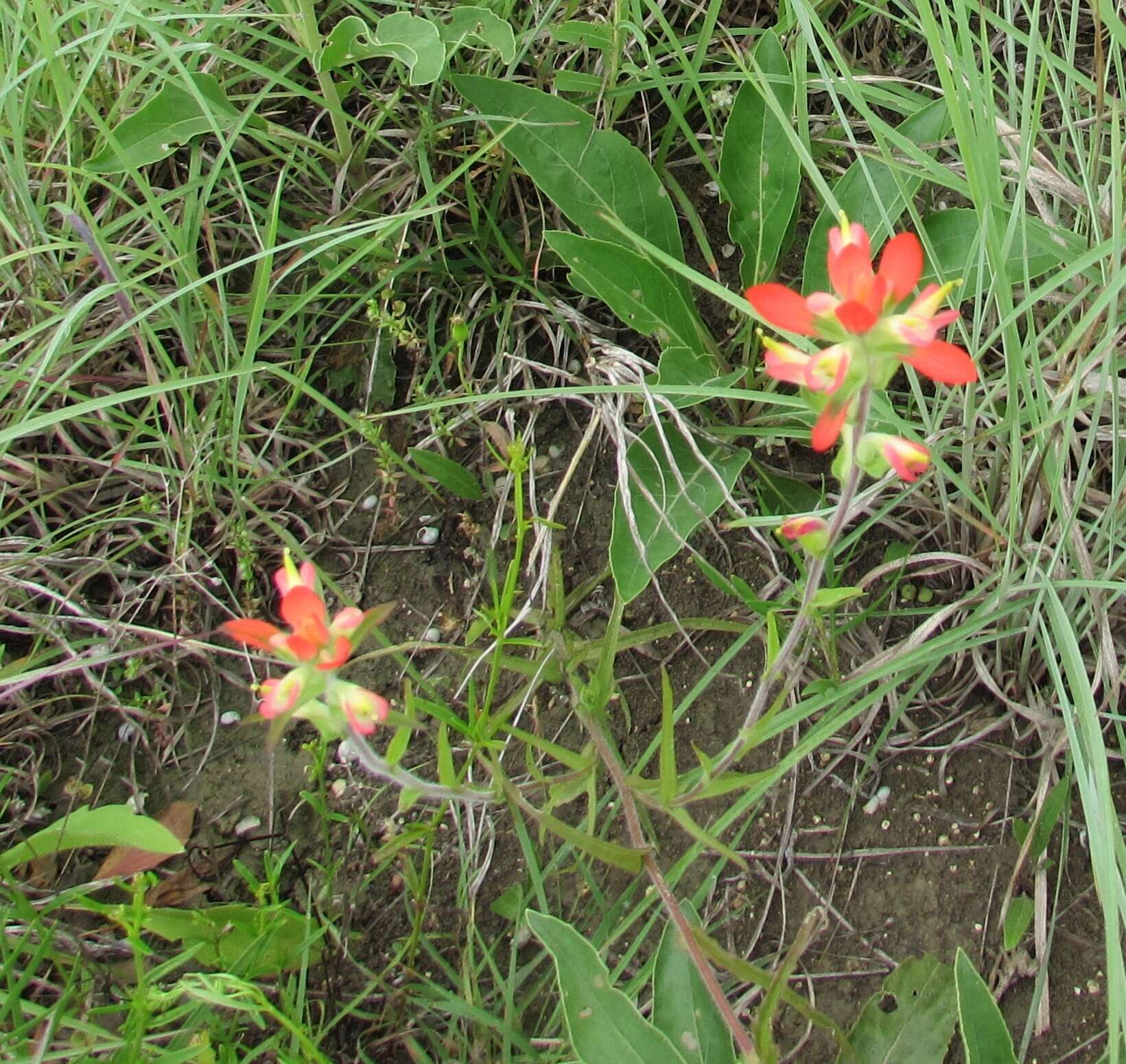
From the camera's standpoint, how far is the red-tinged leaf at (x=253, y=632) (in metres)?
0.88

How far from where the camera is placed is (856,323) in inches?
33.6

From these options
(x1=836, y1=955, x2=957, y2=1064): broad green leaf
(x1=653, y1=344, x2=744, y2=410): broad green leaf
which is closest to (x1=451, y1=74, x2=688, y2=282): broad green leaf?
(x1=653, y1=344, x2=744, y2=410): broad green leaf

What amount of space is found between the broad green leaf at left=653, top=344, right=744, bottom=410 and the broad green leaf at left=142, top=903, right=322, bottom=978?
0.94 m

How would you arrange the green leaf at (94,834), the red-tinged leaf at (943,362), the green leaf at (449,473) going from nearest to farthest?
the red-tinged leaf at (943,362) < the green leaf at (94,834) < the green leaf at (449,473)

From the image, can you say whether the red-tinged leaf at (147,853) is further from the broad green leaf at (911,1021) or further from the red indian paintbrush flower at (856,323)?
the red indian paintbrush flower at (856,323)

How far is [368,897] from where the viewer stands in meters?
1.59

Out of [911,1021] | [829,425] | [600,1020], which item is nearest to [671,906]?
[600,1020]

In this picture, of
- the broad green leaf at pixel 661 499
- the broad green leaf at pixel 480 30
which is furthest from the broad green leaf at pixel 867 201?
the broad green leaf at pixel 480 30

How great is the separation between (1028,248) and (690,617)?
792mm

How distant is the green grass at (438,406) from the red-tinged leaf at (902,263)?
48cm

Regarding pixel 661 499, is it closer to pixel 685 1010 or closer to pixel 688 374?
pixel 688 374

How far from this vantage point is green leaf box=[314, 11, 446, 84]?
1618 mm

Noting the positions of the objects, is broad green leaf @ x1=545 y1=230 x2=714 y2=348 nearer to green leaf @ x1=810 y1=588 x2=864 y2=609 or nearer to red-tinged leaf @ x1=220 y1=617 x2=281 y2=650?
green leaf @ x1=810 y1=588 x2=864 y2=609

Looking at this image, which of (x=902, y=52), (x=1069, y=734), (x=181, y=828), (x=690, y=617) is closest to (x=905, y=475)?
(x=1069, y=734)
